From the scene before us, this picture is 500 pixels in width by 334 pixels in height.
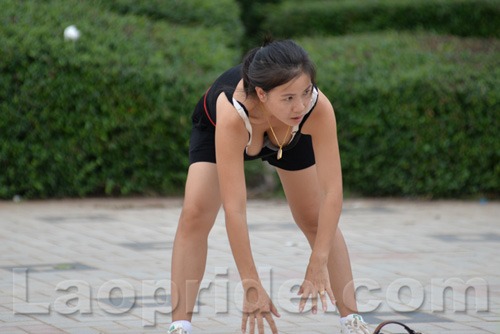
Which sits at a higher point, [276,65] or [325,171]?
[276,65]

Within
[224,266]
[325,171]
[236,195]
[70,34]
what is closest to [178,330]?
[236,195]

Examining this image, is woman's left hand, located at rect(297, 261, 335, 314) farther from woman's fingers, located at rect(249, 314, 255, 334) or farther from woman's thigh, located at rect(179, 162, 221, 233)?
woman's thigh, located at rect(179, 162, 221, 233)

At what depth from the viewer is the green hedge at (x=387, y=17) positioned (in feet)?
37.7

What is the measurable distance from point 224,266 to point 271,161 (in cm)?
186

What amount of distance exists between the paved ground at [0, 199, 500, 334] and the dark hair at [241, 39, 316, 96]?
141 centimetres

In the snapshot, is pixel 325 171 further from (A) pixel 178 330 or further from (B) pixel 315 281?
(A) pixel 178 330

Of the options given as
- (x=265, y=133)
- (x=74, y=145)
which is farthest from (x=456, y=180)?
(x=265, y=133)

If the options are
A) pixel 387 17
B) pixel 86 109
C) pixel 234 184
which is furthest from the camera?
pixel 387 17

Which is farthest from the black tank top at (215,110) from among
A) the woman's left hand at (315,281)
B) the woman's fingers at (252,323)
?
the woman's fingers at (252,323)

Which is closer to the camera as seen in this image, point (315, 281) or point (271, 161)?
point (315, 281)

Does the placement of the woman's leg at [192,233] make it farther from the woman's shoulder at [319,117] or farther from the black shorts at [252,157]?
→ the woman's shoulder at [319,117]

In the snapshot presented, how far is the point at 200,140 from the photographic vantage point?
3549 millimetres

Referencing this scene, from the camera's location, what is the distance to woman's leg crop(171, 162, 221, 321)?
11.2 feet

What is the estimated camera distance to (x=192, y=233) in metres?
3.46
